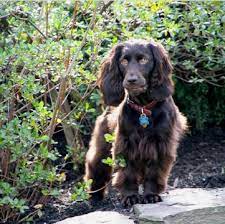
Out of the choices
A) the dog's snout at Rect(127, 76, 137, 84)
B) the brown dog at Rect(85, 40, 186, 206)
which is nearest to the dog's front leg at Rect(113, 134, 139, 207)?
the brown dog at Rect(85, 40, 186, 206)

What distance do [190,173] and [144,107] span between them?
169 cm

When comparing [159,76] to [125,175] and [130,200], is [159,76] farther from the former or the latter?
[130,200]

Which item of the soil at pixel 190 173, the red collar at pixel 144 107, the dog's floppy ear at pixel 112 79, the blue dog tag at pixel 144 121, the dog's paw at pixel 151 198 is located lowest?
the soil at pixel 190 173

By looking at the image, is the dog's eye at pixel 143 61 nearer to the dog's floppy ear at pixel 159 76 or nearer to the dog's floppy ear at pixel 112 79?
the dog's floppy ear at pixel 159 76

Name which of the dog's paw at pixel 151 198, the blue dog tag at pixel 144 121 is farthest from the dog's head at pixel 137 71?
the dog's paw at pixel 151 198

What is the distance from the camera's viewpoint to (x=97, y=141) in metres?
5.57

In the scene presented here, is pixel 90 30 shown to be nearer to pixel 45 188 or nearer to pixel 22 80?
pixel 22 80

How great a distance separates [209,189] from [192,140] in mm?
2240

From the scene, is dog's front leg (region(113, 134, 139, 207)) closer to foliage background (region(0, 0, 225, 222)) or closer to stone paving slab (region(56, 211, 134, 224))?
stone paving slab (region(56, 211, 134, 224))

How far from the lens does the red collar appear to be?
4.93 metres

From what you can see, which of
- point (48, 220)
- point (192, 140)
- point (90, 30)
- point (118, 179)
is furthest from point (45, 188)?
Answer: point (192, 140)

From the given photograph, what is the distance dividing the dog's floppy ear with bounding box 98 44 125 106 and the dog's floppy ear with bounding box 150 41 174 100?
24cm

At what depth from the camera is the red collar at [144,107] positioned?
493cm

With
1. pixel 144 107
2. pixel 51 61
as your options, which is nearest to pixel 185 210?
pixel 144 107
